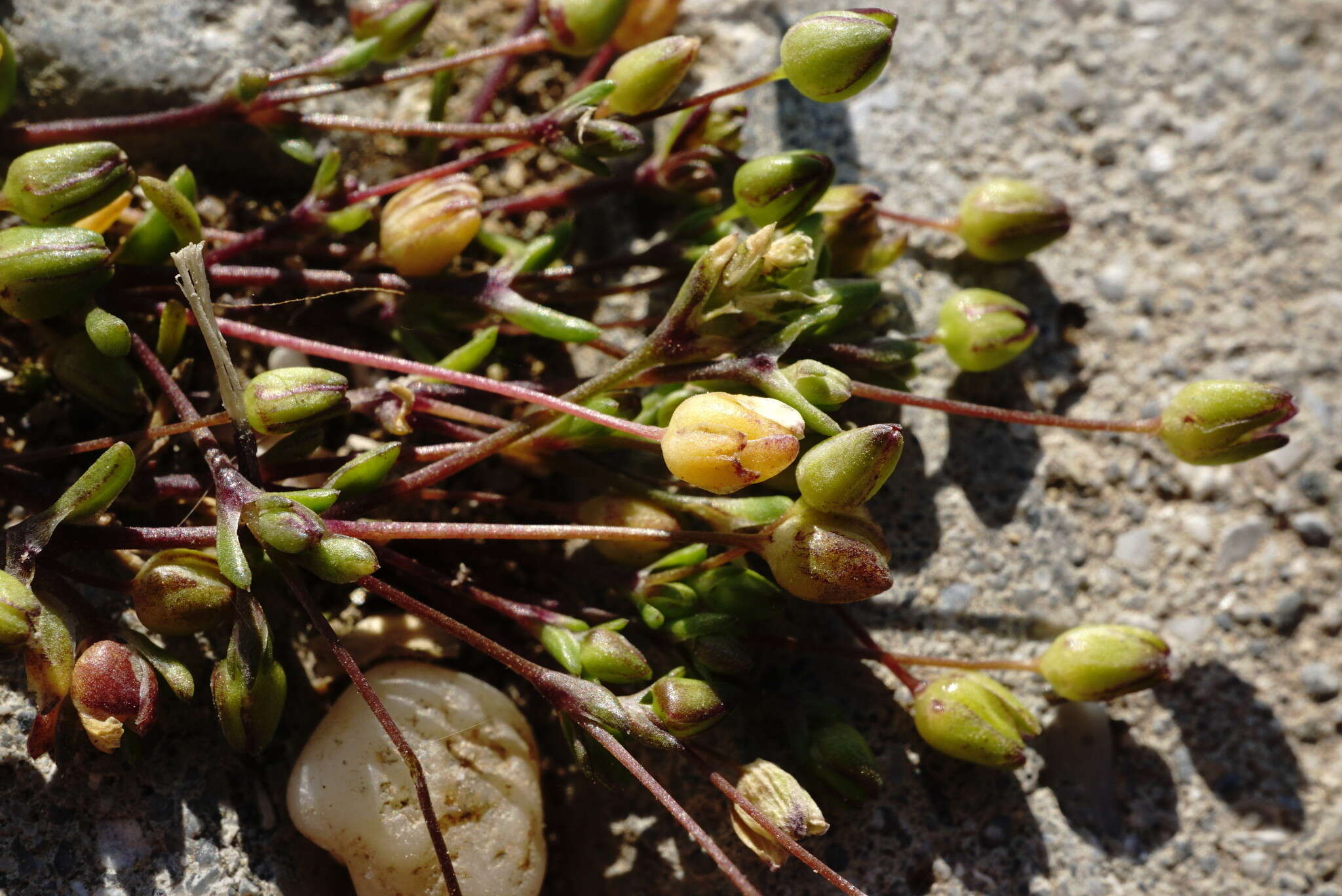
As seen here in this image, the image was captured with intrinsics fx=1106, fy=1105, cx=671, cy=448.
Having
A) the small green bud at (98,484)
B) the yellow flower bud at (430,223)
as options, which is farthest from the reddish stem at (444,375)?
the small green bud at (98,484)

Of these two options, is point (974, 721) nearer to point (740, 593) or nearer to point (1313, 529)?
point (740, 593)

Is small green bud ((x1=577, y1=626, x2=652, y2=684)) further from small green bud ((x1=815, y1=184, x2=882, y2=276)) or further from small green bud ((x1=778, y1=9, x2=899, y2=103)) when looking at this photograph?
small green bud ((x1=778, y1=9, x2=899, y2=103))

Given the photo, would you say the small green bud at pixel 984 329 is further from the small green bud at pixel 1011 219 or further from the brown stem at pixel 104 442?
the brown stem at pixel 104 442

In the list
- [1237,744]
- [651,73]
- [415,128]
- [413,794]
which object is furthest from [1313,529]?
[415,128]

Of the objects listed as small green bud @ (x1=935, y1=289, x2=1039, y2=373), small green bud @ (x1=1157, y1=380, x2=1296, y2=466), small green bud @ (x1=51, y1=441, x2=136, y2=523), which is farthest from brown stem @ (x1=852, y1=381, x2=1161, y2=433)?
small green bud @ (x1=51, y1=441, x2=136, y2=523)

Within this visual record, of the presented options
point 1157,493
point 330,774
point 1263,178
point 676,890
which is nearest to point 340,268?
point 330,774

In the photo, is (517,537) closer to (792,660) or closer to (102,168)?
(792,660)
